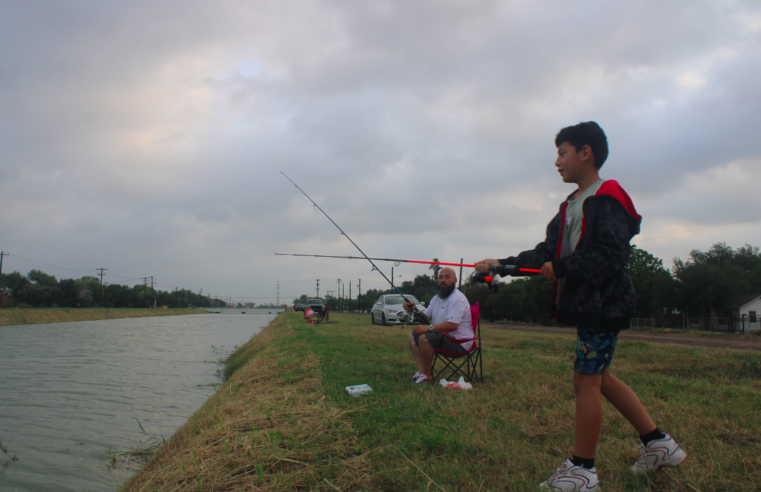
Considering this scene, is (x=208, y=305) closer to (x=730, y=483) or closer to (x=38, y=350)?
(x=38, y=350)

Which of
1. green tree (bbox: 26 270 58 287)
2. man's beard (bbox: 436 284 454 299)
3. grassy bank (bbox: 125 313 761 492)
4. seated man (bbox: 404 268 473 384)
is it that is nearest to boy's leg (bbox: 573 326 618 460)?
grassy bank (bbox: 125 313 761 492)

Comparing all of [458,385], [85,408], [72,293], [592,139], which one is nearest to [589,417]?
[592,139]

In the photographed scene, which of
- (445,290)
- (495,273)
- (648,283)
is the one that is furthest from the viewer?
(648,283)

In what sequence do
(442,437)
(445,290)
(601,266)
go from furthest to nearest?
(445,290), (442,437), (601,266)

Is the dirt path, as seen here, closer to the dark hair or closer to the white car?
the white car

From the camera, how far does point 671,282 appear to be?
33500 mm

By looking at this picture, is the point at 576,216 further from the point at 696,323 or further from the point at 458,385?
the point at 696,323

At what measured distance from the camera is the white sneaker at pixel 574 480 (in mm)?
2043

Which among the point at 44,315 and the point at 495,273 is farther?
the point at 44,315

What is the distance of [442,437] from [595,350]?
118cm

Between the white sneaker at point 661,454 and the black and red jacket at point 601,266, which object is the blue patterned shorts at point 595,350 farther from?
the white sneaker at point 661,454

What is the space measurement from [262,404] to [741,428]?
342 centimetres

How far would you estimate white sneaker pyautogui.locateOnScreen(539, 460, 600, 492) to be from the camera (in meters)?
2.04

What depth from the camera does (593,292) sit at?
2.03 meters
